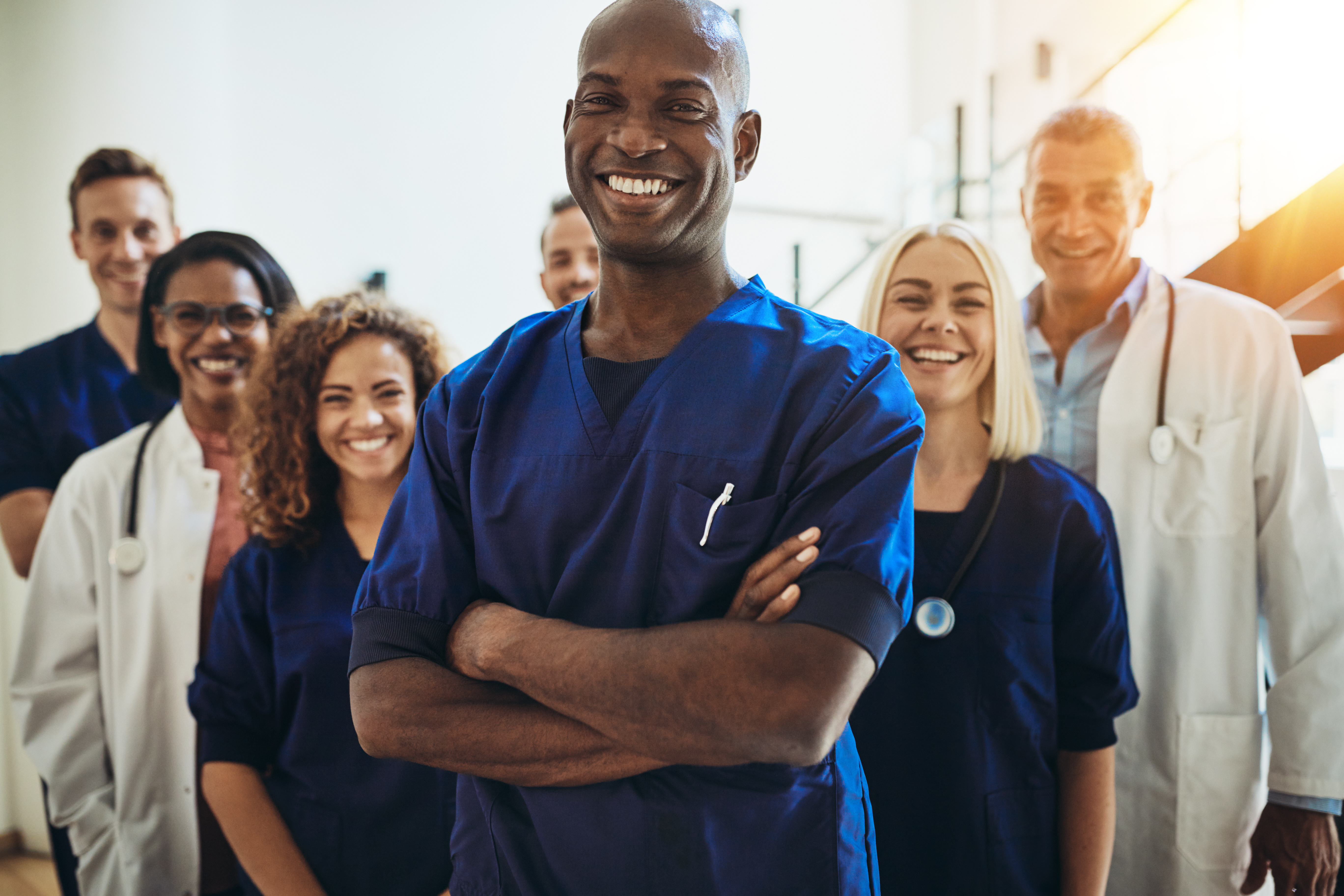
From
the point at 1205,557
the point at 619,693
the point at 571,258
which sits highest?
the point at 571,258

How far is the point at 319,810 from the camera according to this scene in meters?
1.47

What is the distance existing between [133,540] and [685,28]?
1.68 meters

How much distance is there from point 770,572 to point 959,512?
0.60 m

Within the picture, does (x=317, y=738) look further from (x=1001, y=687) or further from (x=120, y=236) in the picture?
(x=120, y=236)

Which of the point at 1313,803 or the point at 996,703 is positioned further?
the point at 1313,803

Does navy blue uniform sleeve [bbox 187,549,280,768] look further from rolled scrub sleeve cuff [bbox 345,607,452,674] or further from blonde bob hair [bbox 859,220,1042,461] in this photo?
blonde bob hair [bbox 859,220,1042,461]

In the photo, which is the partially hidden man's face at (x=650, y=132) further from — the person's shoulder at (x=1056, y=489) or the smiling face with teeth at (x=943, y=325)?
the person's shoulder at (x=1056, y=489)

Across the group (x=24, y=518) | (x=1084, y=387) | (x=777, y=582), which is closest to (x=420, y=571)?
(x=777, y=582)

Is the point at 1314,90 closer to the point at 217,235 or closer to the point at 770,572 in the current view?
the point at 770,572

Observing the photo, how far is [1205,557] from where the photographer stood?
5.09 ft

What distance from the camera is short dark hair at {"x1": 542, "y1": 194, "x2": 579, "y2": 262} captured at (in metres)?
2.16

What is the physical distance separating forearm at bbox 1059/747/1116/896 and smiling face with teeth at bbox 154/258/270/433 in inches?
71.1

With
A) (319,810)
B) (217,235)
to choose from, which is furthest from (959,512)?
(217,235)

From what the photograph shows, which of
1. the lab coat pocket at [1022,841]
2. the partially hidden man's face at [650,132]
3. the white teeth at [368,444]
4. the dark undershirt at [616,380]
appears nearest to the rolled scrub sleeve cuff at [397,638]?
the dark undershirt at [616,380]
